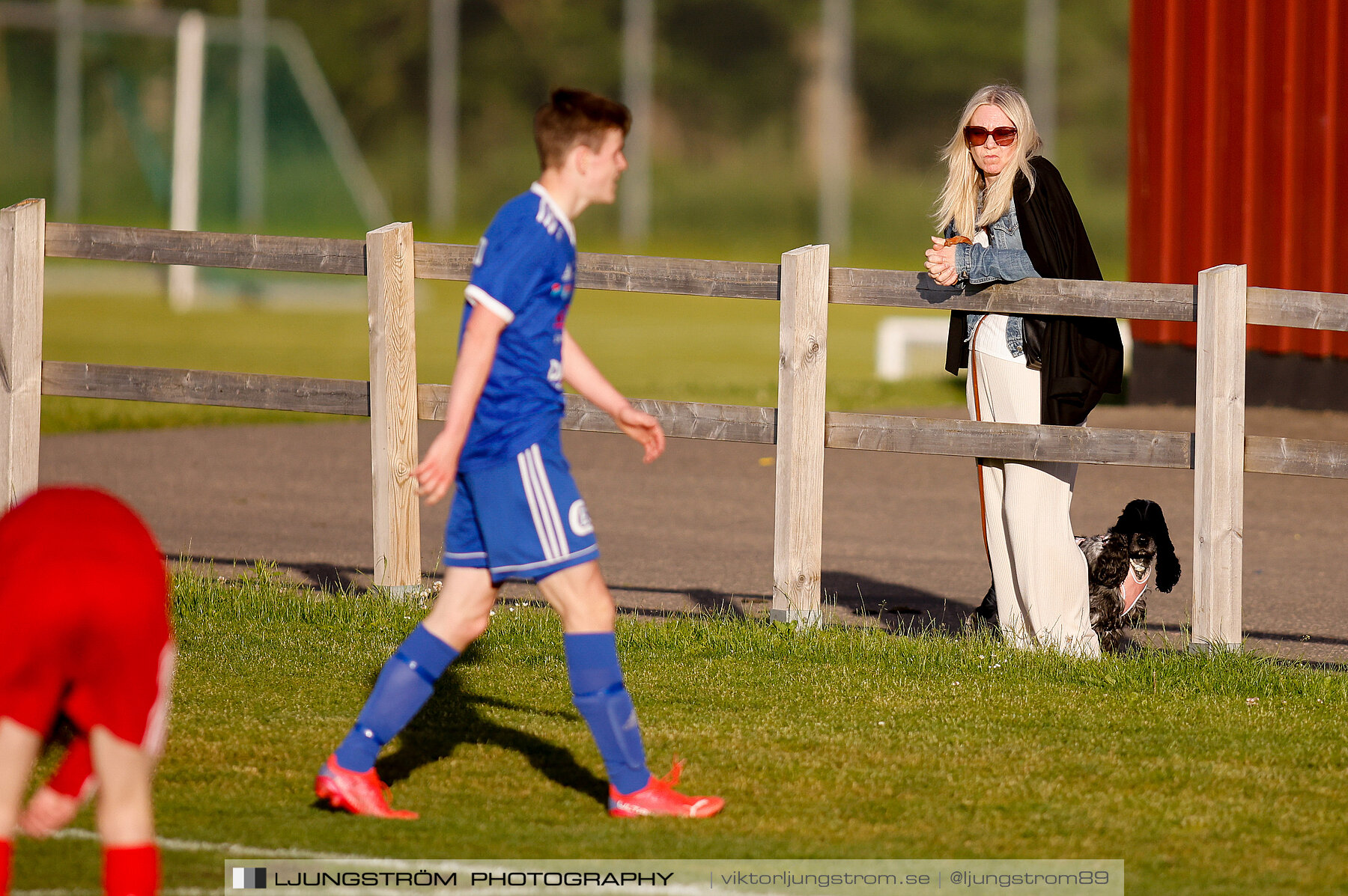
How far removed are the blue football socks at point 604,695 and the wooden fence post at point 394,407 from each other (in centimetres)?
298

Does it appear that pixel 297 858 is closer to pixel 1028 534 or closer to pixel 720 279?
pixel 1028 534

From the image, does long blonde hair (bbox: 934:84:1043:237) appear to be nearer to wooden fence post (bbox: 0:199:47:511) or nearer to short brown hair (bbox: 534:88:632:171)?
short brown hair (bbox: 534:88:632:171)

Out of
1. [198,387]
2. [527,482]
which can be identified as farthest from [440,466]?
[198,387]

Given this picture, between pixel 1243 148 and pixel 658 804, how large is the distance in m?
11.3

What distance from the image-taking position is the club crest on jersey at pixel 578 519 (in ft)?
15.2

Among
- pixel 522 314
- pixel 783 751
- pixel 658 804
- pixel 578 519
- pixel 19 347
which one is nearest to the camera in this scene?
pixel 522 314

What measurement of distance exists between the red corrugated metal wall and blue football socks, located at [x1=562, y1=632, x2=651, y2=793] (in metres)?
10.4

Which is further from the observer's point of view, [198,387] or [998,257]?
[198,387]

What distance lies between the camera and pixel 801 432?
7.22 m

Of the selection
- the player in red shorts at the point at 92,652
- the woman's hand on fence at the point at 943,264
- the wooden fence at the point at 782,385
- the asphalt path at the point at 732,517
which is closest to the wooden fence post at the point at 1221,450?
the wooden fence at the point at 782,385

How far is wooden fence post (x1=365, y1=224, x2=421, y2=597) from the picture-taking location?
7559mm

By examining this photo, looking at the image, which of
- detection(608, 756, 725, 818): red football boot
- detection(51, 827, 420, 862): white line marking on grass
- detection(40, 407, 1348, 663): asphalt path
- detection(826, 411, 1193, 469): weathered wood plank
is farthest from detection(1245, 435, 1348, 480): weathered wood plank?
detection(51, 827, 420, 862): white line marking on grass

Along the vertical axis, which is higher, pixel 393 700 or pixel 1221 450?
pixel 1221 450

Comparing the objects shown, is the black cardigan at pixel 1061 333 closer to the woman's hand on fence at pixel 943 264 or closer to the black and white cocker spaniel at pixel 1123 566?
the woman's hand on fence at pixel 943 264
